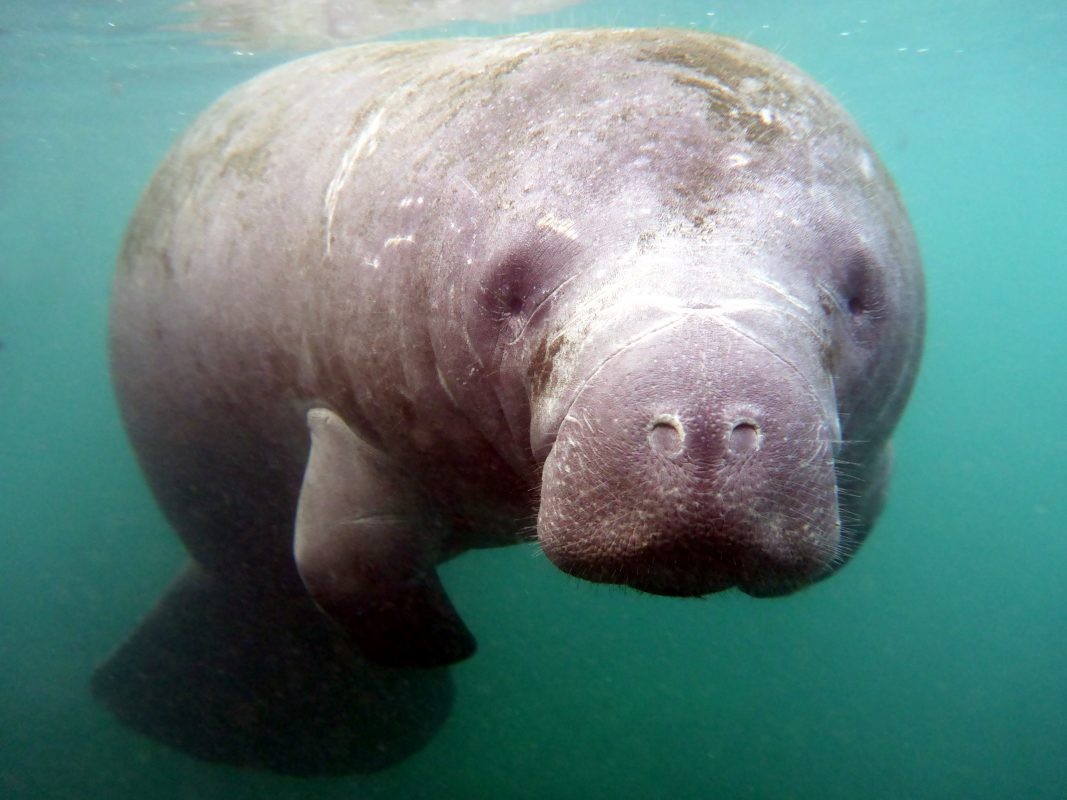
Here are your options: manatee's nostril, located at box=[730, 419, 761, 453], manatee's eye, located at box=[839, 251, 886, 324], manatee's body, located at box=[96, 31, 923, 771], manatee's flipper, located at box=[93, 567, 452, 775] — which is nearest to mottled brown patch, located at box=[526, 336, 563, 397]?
manatee's body, located at box=[96, 31, 923, 771]

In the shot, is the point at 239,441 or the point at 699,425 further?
the point at 239,441

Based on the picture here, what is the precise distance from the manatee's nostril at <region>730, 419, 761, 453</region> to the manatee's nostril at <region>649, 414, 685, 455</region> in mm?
104

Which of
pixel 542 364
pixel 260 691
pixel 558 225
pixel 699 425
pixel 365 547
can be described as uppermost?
pixel 558 225

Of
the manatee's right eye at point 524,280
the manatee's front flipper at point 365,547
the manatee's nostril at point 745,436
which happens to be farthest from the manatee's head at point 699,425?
the manatee's front flipper at point 365,547

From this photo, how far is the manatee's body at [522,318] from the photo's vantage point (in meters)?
1.77

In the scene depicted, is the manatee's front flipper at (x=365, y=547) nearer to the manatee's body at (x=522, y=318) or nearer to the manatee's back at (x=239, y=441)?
the manatee's body at (x=522, y=318)

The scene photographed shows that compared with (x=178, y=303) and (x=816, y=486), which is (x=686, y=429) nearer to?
(x=816, y=486)

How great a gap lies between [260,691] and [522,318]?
14.8ft

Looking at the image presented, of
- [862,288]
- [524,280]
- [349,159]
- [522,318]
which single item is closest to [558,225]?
[524,280]

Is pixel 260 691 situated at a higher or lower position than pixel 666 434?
lower

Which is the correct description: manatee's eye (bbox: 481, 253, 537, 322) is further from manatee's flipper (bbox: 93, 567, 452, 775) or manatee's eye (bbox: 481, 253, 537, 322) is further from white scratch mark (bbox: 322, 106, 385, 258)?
manatee's flipper (bbox: 93, 567, 452, 775)

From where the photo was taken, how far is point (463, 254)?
256cm

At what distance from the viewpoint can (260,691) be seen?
18.9ft

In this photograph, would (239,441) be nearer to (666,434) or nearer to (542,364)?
(542,364)
